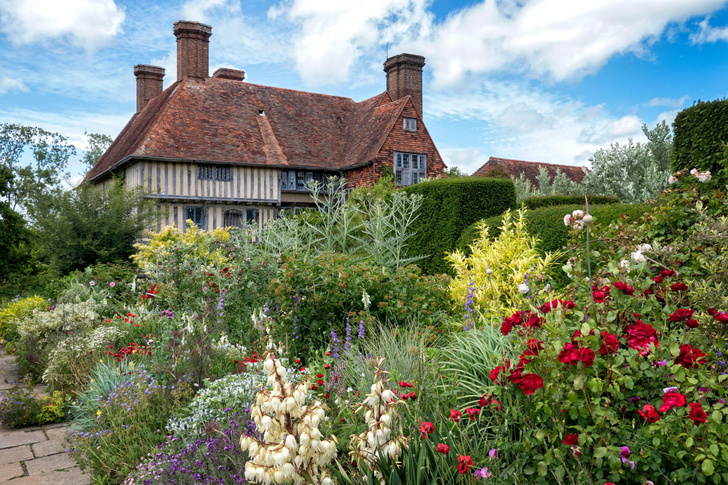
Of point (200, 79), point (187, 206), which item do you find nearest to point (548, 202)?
point (187, 206)

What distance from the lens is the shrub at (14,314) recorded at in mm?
8102

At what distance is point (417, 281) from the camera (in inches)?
208

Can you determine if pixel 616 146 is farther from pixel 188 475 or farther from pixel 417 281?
pixel 188 475

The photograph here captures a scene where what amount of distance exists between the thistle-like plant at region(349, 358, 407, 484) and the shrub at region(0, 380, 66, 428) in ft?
12.5

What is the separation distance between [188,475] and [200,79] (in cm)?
2324

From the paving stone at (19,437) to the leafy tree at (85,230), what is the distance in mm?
6739

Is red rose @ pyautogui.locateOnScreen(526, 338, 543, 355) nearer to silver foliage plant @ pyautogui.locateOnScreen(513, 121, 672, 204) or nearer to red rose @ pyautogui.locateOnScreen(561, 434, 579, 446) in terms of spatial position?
red rose @ pyautogui.locateOnScreen(561, 434, 579, 446)

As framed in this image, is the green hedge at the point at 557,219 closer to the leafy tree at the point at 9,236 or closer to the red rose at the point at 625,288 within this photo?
the red rose at the point at 625,288

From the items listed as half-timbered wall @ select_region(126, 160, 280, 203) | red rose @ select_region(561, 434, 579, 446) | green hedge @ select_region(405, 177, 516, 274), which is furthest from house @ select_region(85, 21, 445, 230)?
red rose @ select_region(561, 434, 579, 446)

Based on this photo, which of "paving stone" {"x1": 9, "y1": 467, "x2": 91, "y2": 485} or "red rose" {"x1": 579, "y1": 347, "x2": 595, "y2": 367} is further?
"paving stone" {"x1": 9, "y1": 467, "x2": 91, "y2": 485}

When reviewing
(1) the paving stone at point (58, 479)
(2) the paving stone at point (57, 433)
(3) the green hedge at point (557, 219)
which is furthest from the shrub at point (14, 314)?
(3) the green hedge at point (557, 219)

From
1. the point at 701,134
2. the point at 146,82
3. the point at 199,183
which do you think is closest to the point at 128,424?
the point at 701,134

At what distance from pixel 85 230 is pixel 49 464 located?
8.44 metres

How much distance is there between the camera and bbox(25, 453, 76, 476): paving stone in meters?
3.72
